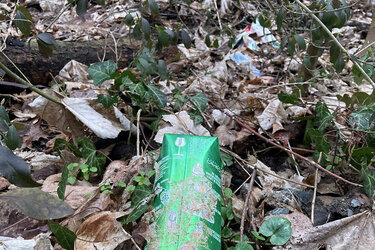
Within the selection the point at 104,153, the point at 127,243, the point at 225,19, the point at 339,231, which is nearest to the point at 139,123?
the point at 104,153

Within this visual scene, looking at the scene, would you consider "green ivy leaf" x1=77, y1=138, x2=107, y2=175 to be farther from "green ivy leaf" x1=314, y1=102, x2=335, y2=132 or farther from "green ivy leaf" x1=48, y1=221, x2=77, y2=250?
"green ivy leaf" x1=314, y1=102, x2=335, y2=132

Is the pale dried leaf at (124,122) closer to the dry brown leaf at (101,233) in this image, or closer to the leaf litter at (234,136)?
the leaf litter at (234,136)

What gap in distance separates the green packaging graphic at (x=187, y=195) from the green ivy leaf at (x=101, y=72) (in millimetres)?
466

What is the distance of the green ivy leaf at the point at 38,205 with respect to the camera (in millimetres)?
652

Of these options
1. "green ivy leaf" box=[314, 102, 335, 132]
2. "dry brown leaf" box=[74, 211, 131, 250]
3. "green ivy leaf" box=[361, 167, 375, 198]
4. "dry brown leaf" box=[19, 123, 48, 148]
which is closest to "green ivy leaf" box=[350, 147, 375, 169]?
"green ivy leaf" box=[361, 167, 375, 198]

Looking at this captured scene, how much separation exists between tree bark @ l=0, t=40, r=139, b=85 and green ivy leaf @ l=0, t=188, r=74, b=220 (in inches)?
55.8

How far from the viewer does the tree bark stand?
81.8 inches

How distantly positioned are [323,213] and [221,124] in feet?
1.99

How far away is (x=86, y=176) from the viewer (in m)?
1.31

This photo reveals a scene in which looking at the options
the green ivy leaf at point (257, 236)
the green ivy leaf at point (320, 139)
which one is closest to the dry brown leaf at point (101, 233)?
the green ivy leaf at point (257, 236)

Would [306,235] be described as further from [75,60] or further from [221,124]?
[75,60]

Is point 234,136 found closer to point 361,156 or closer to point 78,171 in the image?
point 361,156

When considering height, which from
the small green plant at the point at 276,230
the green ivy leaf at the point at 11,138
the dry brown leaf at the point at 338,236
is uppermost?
the green ivy leaf at the point at 11,138

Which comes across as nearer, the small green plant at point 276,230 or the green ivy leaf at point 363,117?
the small green plant at point 276,230
